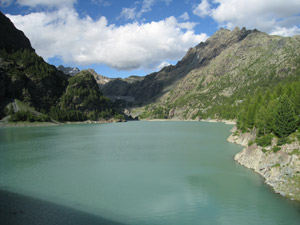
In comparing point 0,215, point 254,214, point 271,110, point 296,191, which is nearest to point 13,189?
point 0,215

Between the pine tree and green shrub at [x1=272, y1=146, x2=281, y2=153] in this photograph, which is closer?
green shrub at [x1=272, y1=146, x2=281, y2=153]

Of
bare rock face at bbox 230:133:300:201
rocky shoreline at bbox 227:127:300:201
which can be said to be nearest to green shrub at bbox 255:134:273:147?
rocky shoreline at bbox 227:127:300:201

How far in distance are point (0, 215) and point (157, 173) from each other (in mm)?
25758

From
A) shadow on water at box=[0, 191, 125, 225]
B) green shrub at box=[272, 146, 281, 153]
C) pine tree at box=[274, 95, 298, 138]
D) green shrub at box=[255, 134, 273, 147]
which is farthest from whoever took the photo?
green shrub at box=[255, 134, 273, 147]

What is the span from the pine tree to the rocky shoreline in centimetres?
273

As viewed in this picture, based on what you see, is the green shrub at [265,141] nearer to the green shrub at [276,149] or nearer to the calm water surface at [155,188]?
the green shrub at [276,149]

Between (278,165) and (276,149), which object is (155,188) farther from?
(276,149)

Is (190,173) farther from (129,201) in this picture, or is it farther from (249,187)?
(129,201)

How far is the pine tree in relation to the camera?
4431cm

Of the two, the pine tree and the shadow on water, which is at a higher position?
the pine tree

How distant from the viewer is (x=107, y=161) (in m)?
58.2

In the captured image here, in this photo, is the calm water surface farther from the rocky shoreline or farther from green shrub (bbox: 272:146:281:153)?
green shrub (bbox: 272:146:281:153)

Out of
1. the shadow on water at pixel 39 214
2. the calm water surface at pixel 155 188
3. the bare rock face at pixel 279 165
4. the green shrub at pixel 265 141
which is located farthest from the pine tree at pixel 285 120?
the shadow on water at pixel 39 214

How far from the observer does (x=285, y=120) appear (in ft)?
149
